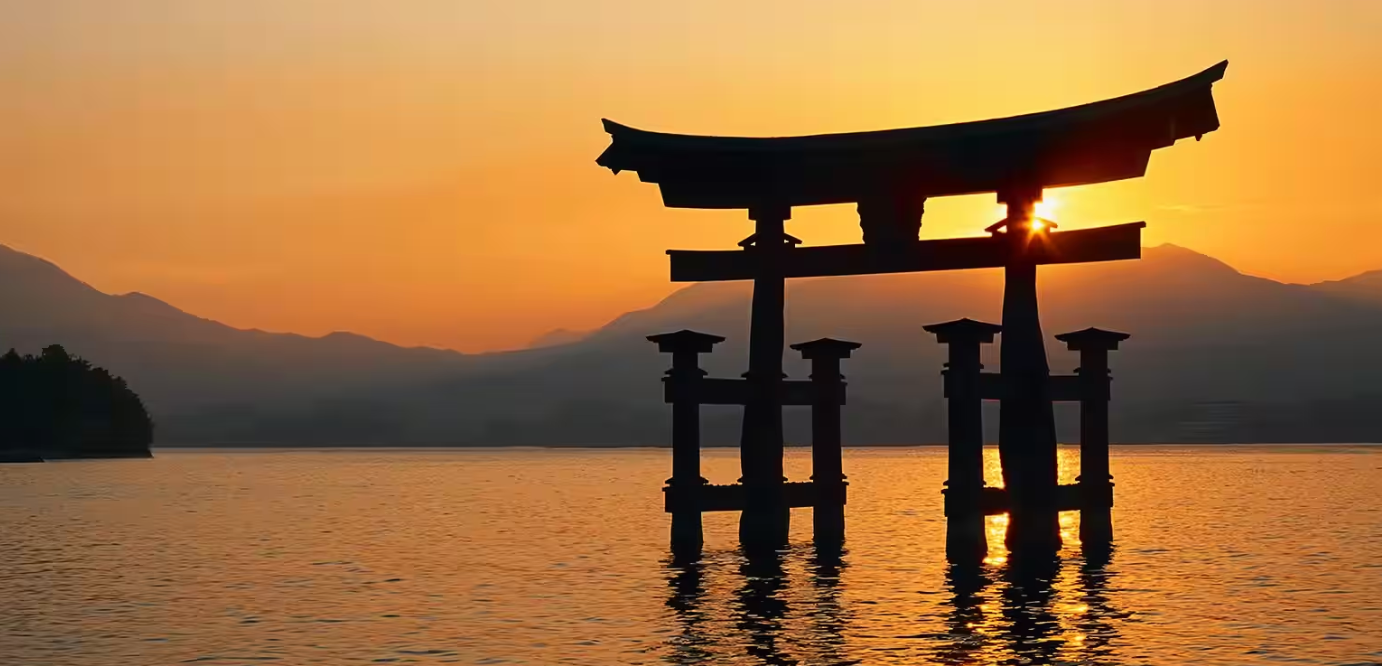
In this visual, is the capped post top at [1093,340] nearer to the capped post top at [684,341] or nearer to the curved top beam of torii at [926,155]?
the curved top beam of torii at [926,155]

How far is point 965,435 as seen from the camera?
23.0 metres

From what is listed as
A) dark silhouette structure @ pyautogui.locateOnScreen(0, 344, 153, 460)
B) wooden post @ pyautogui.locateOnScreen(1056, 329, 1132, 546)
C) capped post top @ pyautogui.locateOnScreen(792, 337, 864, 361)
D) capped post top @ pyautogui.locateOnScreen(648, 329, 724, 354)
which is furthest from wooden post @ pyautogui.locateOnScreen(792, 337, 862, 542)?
dark silhouette structure @ pyautogui.locateOnScreen(0, 344, 153, 460)

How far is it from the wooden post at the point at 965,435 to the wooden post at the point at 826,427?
2932 mm

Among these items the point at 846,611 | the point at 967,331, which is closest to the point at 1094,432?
the point at 967,331

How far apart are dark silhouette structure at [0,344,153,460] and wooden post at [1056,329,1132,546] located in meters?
107

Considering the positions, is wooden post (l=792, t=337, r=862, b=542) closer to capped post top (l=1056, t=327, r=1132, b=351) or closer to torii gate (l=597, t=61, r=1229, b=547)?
torii gate (l=597, t=61, r=1229, b=547)

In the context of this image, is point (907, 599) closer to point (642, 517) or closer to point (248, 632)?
point (248, 632)

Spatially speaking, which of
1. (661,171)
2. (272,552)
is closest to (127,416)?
(272,552)

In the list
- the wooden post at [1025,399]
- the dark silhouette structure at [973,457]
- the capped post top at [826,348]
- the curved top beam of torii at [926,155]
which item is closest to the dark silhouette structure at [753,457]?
the capped post top at [826,348]

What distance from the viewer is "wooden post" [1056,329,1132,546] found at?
82.2 feet

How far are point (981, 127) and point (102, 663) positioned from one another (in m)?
13.9

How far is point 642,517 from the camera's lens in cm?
4981

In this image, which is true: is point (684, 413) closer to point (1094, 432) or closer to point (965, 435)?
point (965, 435)

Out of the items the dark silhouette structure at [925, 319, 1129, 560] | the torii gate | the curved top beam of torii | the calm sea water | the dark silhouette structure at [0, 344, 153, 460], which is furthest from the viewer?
the dark silhouette structure at [0, 344, 153, 460]
